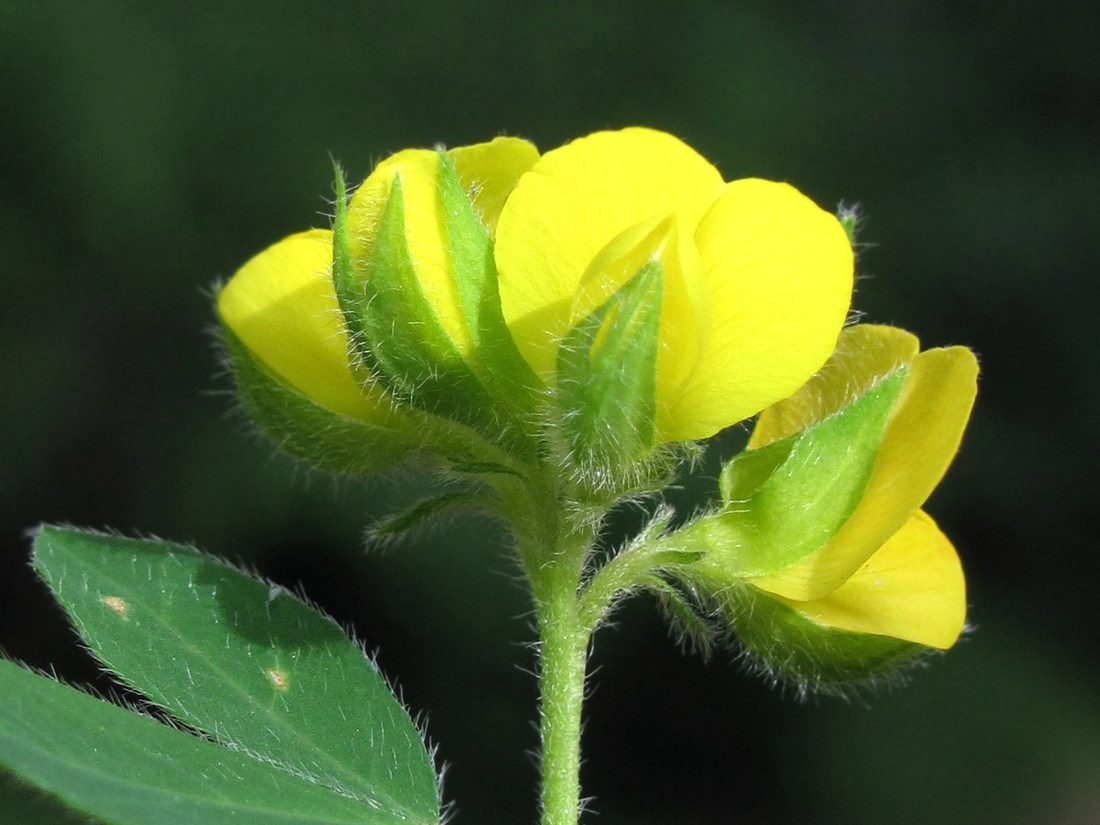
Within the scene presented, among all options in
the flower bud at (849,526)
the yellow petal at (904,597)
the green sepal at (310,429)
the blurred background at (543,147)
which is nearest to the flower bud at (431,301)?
the green sepal at (310,429)

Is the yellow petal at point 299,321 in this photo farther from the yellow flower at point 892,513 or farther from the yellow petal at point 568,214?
the yellow flower at point 892,513

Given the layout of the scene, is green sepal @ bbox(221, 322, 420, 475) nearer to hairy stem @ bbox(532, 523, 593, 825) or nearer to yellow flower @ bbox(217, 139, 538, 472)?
yellow flower @ bbox(217, 139, 538, 472)

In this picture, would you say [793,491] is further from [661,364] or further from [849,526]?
[661,364]

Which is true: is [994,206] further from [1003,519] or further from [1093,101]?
[1003,519]

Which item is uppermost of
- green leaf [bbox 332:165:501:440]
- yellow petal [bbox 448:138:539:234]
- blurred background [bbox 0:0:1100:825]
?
yellow petal [bbox 448:138:539:234]

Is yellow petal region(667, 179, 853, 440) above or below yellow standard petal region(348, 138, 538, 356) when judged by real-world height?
below

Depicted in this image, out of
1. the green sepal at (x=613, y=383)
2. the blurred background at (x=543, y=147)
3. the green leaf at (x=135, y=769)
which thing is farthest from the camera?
the blurred background at (x=543, y=147)

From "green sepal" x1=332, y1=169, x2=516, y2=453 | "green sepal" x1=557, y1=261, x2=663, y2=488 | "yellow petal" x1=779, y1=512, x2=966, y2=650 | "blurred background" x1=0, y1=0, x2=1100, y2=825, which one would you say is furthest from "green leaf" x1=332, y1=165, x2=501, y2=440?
"blurred background" x1=0, y1=0, x2=1100, y2=825
